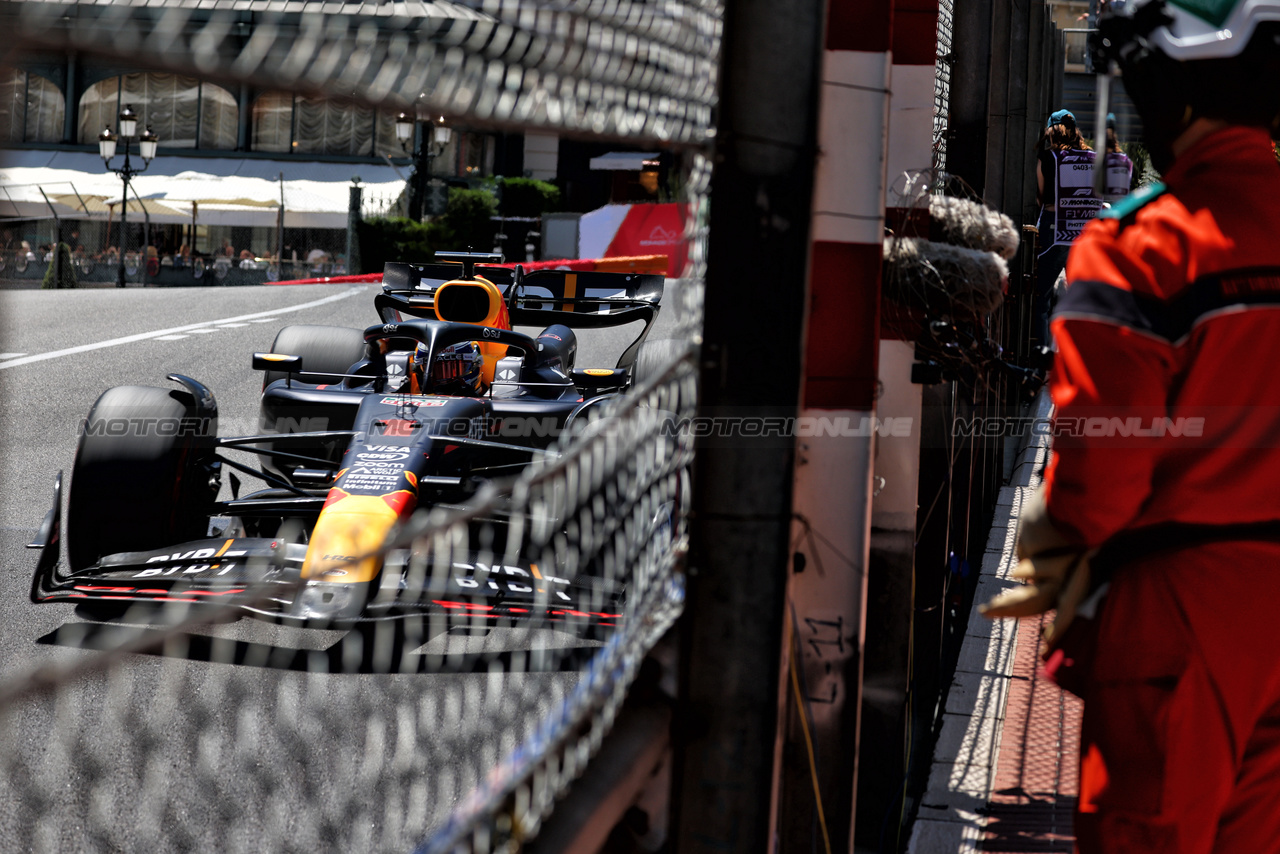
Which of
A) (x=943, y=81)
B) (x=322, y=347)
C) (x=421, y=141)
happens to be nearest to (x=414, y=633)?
(x=943, y=81)

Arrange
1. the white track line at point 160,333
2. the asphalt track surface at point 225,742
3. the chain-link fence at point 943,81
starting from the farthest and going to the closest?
the white track line at point 160,333
the chain-link fence at point 943,81
the asphalt track surface at point 225,742

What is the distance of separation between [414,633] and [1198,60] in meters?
2.72

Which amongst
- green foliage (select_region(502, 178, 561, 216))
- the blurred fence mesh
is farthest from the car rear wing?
green foliage (select_region(502, 178, 561, 216))

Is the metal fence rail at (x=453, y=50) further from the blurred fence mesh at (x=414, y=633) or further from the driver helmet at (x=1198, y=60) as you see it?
the driver helmet at (x=1198, y=60)

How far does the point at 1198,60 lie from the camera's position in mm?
1618

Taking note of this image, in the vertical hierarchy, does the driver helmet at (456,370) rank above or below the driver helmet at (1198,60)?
below

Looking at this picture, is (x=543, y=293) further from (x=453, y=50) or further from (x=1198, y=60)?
(x=453, y=50)

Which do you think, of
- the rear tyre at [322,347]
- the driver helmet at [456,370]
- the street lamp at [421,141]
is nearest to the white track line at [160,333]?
the rear tyre at [322,347]

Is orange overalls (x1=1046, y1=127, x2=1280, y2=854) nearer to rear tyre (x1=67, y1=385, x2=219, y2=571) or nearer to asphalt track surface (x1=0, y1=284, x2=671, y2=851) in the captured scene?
asphalt track surface (x1=0, y1=284, x2=671, y2=851)

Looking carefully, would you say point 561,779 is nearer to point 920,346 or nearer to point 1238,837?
point 1238,837

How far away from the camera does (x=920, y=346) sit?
263 centimetres

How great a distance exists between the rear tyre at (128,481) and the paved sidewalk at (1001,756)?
9.79 ft

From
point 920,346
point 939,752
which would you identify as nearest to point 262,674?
point 939,752

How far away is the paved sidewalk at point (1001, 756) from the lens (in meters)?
2.85
